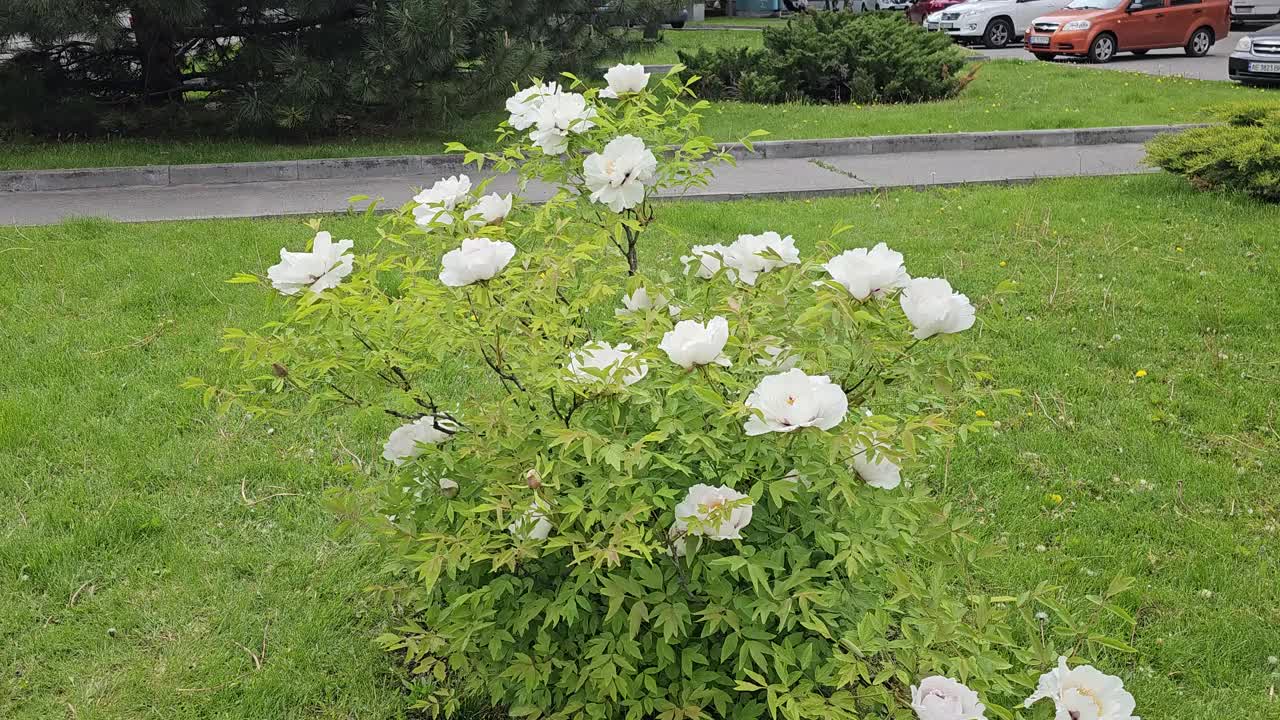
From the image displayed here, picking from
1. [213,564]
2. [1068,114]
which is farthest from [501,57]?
[213,564]

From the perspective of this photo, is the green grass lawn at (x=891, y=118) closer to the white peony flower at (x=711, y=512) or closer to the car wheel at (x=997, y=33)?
the car wheel at (x=997, y=33)

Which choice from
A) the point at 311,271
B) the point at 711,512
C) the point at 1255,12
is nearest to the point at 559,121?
the point at 311,271

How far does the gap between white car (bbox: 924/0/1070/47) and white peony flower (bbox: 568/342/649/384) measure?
84.1ft

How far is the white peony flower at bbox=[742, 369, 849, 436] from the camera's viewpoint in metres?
1.95

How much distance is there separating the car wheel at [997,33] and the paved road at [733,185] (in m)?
15.5

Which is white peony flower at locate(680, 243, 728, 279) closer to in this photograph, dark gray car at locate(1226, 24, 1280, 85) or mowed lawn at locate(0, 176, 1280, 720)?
mowed lawn at locate(0, 176, 1280, 720)

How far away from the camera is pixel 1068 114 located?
12.7m

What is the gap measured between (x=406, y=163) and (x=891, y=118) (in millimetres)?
5730

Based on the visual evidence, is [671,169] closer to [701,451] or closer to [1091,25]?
[701,451]

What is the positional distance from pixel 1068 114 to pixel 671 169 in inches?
450

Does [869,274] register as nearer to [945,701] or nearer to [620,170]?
[620,170]

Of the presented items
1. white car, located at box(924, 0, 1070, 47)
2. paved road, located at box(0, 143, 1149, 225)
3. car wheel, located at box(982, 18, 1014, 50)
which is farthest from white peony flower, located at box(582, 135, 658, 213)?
car wheel, located at box(982, 18, 1014, 50)

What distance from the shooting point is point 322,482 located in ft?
13.2

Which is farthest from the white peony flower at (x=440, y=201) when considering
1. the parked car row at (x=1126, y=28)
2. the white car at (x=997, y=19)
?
the white car at (x=997, y=19)
